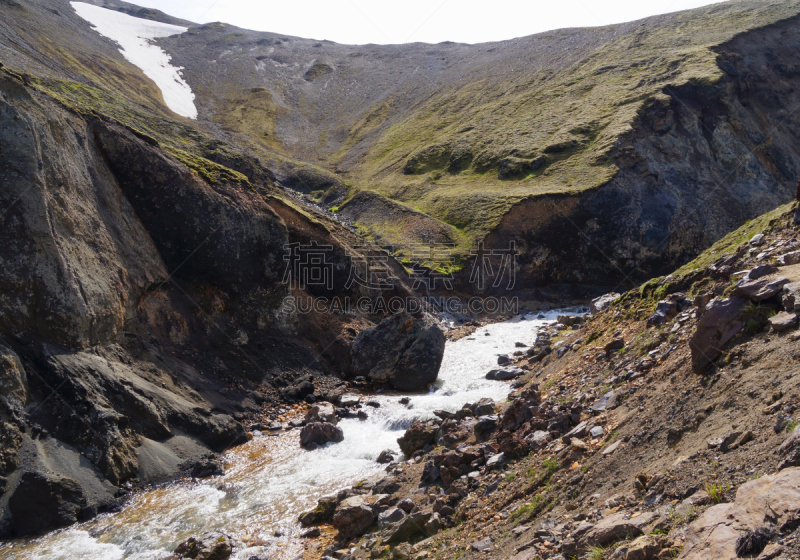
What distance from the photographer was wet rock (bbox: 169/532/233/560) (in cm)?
1063

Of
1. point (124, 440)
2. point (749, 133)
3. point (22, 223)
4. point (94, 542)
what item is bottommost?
point (94, 542)

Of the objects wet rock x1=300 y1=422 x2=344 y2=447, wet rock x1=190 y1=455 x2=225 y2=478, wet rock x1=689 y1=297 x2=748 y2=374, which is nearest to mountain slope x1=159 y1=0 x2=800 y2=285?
wet rock x1=300 y1=422 x2=344 y2=447

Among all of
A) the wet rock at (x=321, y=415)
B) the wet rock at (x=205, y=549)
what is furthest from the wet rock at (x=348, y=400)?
the wet rock at (x=205, y=549)

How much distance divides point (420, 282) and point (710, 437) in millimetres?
31760

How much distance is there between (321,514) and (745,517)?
9438mm

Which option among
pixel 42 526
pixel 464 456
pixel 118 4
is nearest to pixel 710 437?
pixel 464 456

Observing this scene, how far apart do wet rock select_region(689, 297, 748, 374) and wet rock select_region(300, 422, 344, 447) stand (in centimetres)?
1139

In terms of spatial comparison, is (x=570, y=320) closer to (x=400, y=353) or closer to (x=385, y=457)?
(x=400, y=353)

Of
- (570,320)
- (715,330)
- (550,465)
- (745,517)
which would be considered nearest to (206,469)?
(550,465)

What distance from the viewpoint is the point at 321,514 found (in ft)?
39.4

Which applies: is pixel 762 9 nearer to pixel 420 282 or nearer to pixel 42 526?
pixel 420 282

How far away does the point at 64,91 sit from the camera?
30984mm

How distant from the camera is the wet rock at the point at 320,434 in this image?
1659 cm

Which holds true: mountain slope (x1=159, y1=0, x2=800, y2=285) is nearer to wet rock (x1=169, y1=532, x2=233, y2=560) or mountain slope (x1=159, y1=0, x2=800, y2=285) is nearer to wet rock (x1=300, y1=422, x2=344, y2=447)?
wet rock (x1=300, y1=422, x2=344, y2=447)
